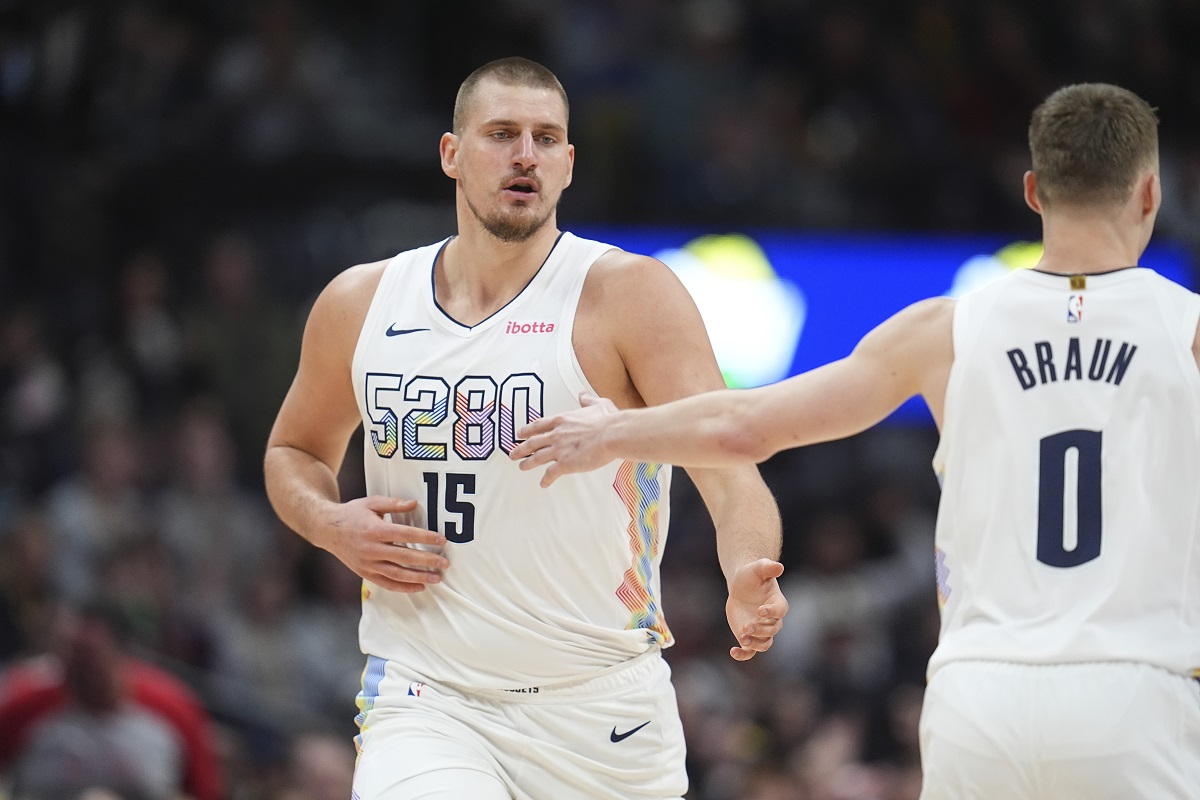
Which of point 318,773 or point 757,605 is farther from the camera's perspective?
point 318,773

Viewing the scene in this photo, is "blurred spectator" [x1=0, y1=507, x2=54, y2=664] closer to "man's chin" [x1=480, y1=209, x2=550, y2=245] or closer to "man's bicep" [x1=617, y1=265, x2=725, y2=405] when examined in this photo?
"man's chin" [x1=480, y1=209, x2=550, y2=245]

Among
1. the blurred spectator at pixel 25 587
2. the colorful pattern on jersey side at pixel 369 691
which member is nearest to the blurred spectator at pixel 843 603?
the blurred spectator at pixel 25 587

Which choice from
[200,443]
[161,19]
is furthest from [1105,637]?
[161,19]

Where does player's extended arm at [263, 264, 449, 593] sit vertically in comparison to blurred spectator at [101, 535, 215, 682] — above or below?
above

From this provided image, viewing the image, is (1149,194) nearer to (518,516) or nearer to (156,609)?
(518,516)

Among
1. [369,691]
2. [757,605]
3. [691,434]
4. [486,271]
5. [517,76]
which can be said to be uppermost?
[517,76]

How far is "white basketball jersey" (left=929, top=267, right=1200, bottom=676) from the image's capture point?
4.12 metres

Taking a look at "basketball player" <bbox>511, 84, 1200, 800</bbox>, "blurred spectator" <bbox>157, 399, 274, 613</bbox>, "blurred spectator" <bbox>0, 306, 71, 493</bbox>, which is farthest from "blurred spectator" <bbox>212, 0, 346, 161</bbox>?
"basketball player" <bbox>511, 84, 1200, 800</bbox>

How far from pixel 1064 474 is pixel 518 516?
77.6 inches

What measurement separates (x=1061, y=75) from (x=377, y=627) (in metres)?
11.8

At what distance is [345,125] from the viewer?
46.4 feet

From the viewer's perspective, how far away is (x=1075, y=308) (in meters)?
4.29

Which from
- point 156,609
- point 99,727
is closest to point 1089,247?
point 99,727

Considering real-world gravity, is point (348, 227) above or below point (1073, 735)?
above
